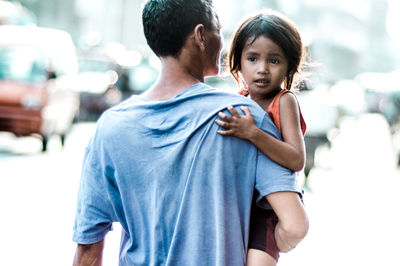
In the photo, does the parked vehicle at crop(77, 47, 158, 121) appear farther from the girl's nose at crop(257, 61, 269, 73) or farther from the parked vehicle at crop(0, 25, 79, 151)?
the girl's nose at crop(257, 61, 269, 73)

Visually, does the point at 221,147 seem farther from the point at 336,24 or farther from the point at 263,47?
the point at 336,24

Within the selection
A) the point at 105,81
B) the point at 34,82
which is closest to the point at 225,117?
the point at 34,82

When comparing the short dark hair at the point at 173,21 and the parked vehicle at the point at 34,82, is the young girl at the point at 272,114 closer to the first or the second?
the short dark hair at the point at 173,21

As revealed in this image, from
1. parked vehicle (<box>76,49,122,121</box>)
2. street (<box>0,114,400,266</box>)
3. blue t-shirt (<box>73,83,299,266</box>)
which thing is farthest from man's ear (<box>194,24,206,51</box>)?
parked vehicle (<box>76,49,122,121</box>)

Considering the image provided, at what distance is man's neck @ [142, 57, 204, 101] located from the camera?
210 centimetres

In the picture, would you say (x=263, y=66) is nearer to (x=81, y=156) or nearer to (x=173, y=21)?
(x=173, y=21)

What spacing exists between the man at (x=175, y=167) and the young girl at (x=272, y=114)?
0.16 feet

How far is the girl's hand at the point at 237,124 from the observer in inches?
74.9

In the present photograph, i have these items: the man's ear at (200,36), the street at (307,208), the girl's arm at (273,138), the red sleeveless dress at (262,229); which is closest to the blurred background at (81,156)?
the street at (307,208)

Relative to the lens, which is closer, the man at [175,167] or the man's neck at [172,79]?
the man at [175,167]

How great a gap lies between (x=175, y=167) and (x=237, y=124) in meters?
0.24

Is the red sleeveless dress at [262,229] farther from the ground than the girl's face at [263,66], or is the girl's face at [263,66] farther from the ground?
the girl's face at [263,66]

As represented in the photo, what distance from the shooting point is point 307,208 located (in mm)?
8281

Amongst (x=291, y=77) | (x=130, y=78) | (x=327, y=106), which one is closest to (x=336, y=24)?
(x=130, y=78)
